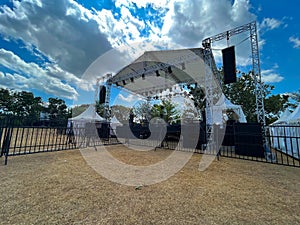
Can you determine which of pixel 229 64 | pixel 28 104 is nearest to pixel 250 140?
pixel 229 64

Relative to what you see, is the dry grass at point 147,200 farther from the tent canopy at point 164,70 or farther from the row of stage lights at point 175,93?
the row of stage lights at point 175,93

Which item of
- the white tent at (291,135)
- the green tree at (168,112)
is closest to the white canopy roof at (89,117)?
the green tree at (168,112)

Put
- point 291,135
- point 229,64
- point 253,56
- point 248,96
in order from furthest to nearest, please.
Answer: point 248,96, point 291,135, point 229,64, point 253,56

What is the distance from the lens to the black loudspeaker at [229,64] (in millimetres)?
5621

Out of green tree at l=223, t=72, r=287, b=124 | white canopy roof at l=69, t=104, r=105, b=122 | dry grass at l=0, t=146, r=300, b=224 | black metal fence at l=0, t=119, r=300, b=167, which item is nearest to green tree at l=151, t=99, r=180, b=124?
green tree at l=223, t=72, r=287, b=124

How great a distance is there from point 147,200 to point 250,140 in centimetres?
526

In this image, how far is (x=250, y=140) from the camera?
17.3 feet

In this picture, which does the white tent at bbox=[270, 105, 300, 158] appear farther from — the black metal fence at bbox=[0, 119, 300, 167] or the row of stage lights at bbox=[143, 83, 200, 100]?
the row of stage lights at bbox=[143, 83, 200, 100]

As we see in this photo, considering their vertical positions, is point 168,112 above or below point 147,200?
above

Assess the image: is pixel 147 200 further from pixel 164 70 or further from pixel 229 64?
pixel 164 70

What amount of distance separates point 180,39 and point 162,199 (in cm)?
858

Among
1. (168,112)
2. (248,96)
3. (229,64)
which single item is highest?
(248,96)

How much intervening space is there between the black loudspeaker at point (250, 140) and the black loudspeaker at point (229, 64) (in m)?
2.01

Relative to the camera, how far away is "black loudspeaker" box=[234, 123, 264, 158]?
199 inches
